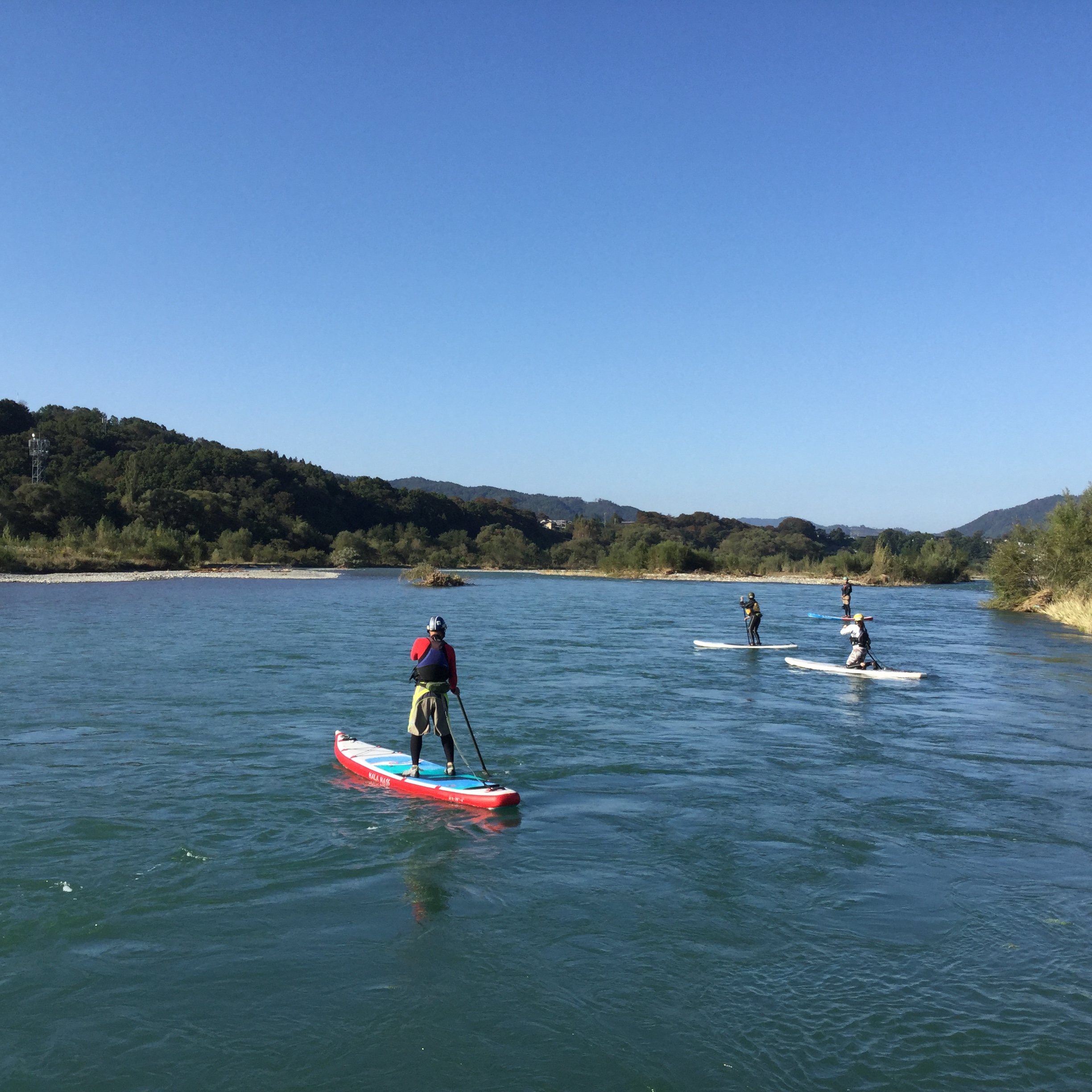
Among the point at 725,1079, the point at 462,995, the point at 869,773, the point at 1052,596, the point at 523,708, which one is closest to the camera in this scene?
Result: the point at 725,1079

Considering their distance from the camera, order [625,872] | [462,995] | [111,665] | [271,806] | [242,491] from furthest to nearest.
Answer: [242,491]
[111,665]
[271,806]
[625,872]
[462,995]

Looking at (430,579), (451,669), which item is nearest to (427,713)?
(451,669)

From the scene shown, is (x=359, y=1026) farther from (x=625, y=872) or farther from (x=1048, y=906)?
(x=1048, y=906)

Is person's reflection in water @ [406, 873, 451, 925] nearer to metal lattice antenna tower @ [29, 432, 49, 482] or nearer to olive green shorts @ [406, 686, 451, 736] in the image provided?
olive green shorts @ [406, 686, 451, 736]

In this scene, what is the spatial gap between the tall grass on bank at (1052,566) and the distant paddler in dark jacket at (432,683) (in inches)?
1295

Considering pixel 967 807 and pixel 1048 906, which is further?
pixel 967 807

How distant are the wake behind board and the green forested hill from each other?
186 feet

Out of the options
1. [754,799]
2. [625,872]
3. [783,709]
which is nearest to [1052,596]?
[783,709]

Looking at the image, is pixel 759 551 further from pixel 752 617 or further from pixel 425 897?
pixel 425 897

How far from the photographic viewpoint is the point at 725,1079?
5.38 meters

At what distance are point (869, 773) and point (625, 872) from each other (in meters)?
5.45

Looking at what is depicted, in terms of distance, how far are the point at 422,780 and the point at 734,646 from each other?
61.0 feet

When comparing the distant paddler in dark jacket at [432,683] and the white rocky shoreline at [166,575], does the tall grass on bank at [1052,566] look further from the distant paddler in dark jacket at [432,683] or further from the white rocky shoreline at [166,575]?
the white rocky shoreline at [166,575]

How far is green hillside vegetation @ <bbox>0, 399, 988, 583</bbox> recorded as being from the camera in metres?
77.4
